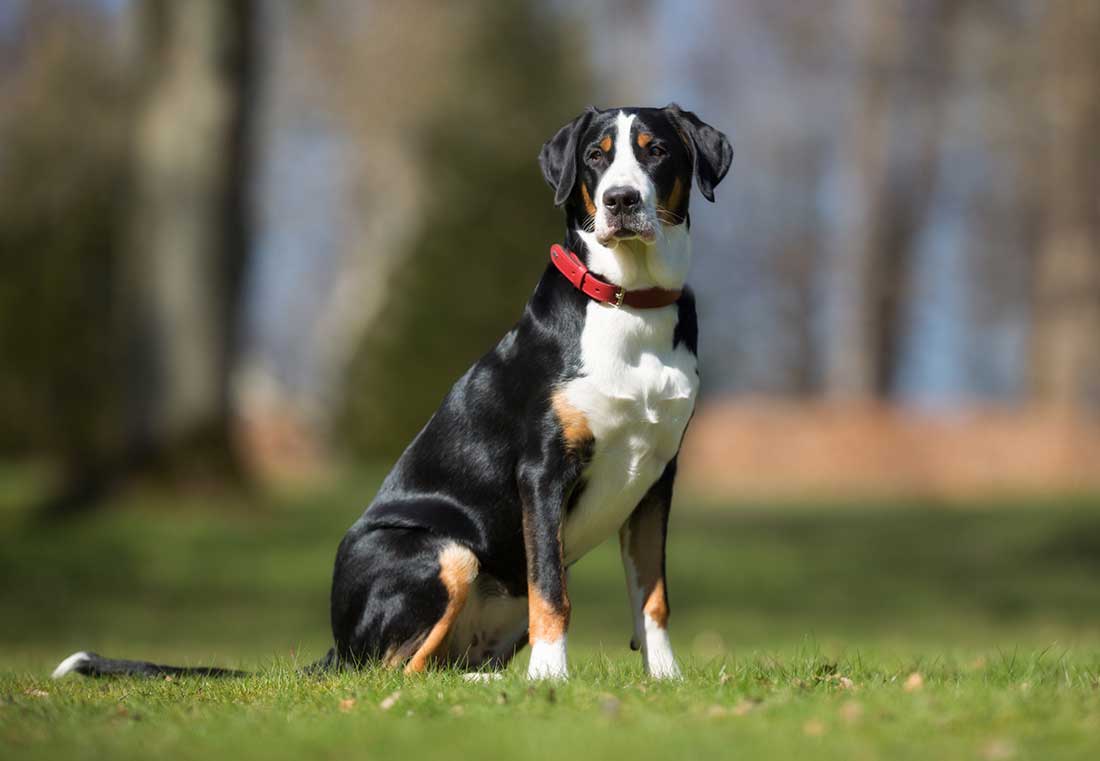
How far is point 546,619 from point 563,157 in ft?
5.45

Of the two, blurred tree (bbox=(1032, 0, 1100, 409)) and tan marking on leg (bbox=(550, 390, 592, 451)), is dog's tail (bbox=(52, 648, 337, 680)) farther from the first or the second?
blurred tree (bbox=(1032, 0, 1100, 409))

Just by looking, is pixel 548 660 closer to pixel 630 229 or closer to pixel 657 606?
pixel 657 606

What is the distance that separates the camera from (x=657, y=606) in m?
5.30

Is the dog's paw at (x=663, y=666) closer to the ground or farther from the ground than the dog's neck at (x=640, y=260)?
closer to the ground

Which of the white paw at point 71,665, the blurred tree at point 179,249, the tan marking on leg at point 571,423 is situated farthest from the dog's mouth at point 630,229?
the blurred tree at point 179,249

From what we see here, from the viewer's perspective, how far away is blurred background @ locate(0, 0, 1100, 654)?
46.0 ft

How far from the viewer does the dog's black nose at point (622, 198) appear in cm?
498

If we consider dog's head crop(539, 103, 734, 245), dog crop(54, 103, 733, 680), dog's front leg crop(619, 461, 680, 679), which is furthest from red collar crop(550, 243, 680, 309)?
dog's front leg crop(619, 461, 680, 679)

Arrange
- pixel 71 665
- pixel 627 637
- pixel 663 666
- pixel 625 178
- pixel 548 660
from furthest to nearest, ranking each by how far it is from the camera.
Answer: pixel 627 637 < pixel 71 665 < pixel 663 666 < pixel 625 178 < pixel 548 660

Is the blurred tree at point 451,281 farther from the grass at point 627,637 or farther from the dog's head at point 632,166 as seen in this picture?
the dog's head at point 632,166

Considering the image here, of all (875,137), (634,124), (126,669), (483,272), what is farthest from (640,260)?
(875,137)

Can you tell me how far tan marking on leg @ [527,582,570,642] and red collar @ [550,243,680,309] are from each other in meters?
1.03

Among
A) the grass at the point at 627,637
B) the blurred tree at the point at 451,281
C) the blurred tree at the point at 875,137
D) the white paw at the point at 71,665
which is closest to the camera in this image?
the grass at the point at 627,637

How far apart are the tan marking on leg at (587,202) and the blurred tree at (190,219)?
372 inches
